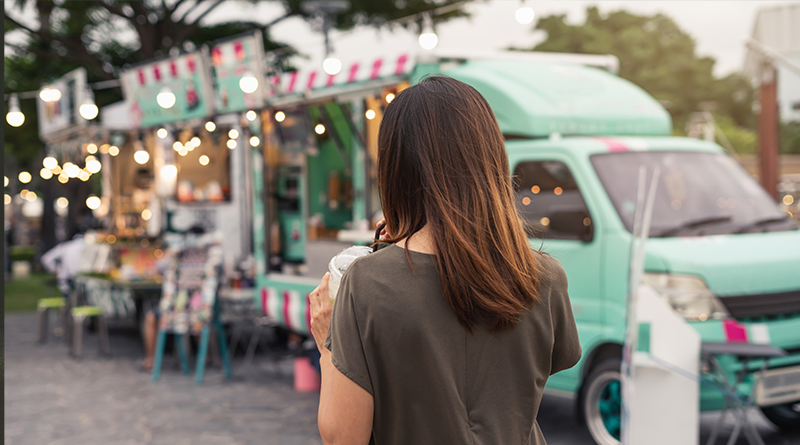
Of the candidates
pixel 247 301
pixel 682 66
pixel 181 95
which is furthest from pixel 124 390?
pixel 682 66

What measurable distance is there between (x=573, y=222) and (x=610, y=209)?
272 mm

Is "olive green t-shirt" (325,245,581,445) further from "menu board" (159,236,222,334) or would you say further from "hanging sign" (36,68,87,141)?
"hanging sign" (36,68,87,141)

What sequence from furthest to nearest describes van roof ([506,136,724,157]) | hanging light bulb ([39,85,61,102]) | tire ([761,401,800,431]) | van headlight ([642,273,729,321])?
1. hanging light bulb ([39,85,61,102])
2. tire ([761,401,800,431])
3. van roof ([506,136,724,157])
4. van headlight ([642,273,729,321])

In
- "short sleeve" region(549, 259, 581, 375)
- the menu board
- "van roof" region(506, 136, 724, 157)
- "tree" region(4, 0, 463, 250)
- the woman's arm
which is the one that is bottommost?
the menu board

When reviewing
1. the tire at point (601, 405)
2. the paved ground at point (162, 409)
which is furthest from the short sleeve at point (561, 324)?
the paved ground at point (162, 409)

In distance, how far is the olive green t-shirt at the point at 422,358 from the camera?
1413mm

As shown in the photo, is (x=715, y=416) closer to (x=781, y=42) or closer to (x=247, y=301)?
(x=247, y=301)

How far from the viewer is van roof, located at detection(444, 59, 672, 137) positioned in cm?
555

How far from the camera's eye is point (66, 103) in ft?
35.7

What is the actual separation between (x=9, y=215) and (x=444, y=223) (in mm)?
40655

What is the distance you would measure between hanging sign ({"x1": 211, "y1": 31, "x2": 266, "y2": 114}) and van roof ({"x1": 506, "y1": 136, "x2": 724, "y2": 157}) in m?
3.28

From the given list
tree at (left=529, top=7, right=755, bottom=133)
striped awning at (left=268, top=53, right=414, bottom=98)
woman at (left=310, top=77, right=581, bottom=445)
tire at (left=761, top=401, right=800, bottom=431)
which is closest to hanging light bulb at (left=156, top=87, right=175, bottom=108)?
striped awning at (left=268, top=53, right=414, bottom=98)

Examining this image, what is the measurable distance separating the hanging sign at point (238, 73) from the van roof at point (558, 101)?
2583mm

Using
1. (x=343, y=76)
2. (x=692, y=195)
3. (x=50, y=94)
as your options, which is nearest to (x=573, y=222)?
(x=692, y=195)
